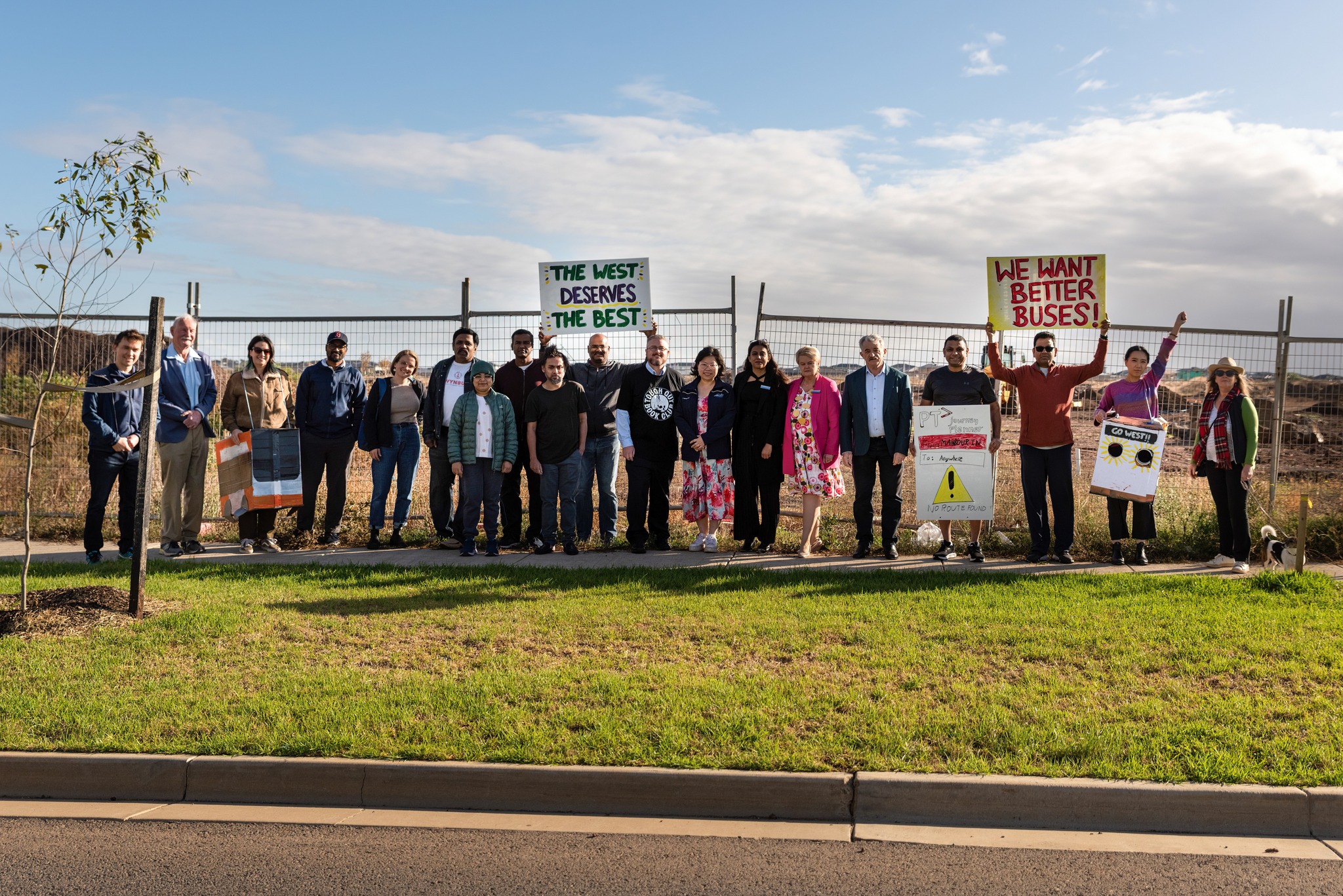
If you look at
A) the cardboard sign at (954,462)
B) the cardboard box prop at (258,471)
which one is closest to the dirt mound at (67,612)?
the cardboard box prop at (258,471)

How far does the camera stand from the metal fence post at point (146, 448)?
7.29m

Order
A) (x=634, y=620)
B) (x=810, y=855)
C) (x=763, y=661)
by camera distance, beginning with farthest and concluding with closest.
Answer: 1. (x=634, y=620)
2. (x=763, y=661)
3. (x=810, y=855)

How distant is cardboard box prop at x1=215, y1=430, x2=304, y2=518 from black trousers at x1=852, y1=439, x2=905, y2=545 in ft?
18.5

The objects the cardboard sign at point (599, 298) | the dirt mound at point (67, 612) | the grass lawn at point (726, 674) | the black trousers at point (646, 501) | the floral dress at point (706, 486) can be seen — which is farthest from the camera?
the cardboard sign at point (599, 298)

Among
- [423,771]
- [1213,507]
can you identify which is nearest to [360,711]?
[423,771]

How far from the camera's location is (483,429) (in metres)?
9.80

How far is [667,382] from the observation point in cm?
1008

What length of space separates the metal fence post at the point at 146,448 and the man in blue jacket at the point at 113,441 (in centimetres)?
243

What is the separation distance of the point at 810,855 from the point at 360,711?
8.36 feet

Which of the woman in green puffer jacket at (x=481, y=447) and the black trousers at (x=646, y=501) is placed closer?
the woman in green puffer jacket at (x=481, y=447)

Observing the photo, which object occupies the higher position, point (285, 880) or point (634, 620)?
point (634, 620)

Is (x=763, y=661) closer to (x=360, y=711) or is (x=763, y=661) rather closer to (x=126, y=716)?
(x=360, y=711)

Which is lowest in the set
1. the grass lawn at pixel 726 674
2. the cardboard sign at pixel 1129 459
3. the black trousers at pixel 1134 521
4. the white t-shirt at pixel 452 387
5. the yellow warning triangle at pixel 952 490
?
the grass lawn at pixel 726 674

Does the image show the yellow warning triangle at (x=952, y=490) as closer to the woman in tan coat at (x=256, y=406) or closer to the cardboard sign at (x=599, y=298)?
the cardboard sign at (x=599, y=298)
